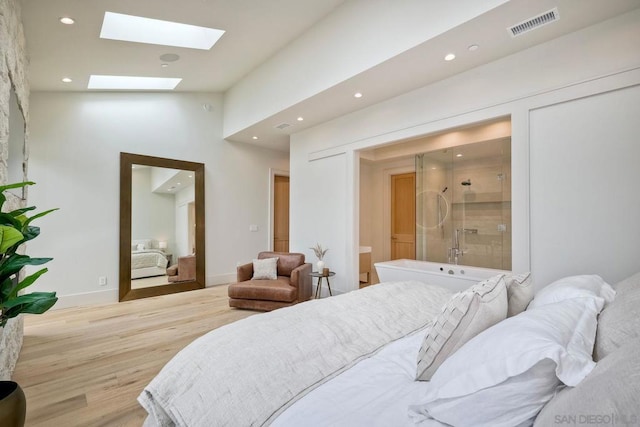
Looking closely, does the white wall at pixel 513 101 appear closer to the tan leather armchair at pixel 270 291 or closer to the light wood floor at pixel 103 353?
the tan leather armchair at pixel 270 291

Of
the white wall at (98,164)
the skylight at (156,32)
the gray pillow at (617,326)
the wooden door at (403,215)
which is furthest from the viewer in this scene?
the wooden door at (403,215)

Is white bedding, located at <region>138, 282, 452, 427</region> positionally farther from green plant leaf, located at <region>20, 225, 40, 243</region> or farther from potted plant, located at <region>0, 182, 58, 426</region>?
green plant leaf, located at <region>20, 225, 40, 243</region>

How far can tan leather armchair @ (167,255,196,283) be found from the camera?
5131 millimetres

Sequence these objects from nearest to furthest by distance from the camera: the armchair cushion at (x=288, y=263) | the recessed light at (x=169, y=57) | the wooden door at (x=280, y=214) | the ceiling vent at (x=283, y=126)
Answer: the recessed light at (x=169, y=57) < the armchair cushion at (x=288, y=263) < the ceiling vent at (x=283, y=126) < the wooden door at (x=280, y=214)

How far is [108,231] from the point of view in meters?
4.53

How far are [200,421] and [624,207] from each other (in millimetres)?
3108

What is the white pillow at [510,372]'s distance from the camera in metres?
0.75

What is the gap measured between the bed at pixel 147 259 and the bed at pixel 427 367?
4.04 metres

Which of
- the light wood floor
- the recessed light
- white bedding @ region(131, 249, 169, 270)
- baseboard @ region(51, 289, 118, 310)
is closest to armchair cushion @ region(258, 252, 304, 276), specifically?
the light wood floor

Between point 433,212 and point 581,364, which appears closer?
point 581,364

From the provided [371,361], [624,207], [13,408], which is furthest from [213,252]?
[624,207]

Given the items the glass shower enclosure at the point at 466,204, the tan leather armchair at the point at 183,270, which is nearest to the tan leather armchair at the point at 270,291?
the tan leather armchair at the point at 183,270

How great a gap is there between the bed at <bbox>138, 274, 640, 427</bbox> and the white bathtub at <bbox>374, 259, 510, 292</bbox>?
1764mm

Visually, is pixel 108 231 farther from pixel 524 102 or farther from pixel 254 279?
pixel 524 102
